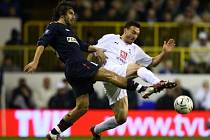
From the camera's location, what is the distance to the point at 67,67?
13.7 m

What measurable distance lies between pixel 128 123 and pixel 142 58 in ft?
18.3

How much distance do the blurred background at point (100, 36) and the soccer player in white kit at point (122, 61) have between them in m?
6.54

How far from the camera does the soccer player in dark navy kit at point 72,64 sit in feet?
44.4

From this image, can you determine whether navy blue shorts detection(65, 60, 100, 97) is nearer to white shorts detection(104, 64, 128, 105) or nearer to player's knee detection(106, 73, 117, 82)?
player's knee detection(106, 73, 117, 82)

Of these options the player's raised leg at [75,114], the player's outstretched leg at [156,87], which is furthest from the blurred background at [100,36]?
the player's outstretched leg at [156,87]

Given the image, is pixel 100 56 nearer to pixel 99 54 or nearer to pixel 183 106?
pixel 99 54

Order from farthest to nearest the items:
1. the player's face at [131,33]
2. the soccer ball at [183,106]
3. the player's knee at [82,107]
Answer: the player's face at [131,33] < the soccer ball at [183,106] < the player's knee at [82,107]

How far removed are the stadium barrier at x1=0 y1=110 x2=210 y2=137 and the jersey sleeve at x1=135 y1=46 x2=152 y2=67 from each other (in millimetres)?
5227

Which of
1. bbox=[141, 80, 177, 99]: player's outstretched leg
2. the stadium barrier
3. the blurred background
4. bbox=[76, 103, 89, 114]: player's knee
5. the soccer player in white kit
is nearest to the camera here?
bbox=[141, 80, 177, 99]: player's outstretched leg

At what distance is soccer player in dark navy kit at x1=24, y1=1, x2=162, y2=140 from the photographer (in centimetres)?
1355

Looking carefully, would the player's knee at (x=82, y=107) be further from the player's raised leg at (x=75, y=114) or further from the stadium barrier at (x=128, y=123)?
the stadium barrier at (x=128, y=123)

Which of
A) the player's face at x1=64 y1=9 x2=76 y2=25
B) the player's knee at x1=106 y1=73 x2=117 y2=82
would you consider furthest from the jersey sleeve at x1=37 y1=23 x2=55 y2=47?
the player's knee at x1=106 y1=73 x2=117 y2=82

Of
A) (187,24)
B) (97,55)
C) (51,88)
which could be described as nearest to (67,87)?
(51,88)

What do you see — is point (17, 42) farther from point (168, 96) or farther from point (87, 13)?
point (168, 96)
